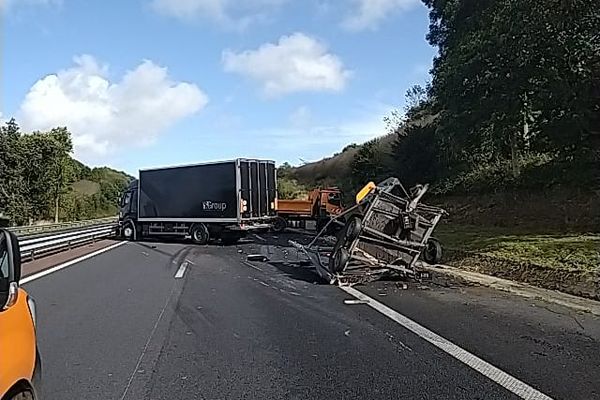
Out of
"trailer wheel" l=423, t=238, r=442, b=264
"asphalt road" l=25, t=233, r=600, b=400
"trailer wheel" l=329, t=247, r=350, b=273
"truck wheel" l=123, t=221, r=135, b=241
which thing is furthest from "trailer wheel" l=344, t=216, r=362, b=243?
"truck wheel" l=123, t=221, r=135, b=241

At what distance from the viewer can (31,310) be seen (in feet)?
14.7

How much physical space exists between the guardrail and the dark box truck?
256 centimetres

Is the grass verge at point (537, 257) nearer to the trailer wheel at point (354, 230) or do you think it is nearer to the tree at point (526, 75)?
the trailer wheel at point (354, 230)

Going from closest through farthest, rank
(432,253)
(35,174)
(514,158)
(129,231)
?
(432,253)
(129,231)
(514,158)
(35,174)

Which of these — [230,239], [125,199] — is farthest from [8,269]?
[125,199]

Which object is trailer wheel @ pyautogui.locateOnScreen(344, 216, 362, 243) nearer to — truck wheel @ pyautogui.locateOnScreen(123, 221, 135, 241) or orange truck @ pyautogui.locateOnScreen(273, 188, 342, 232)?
truck wheel @ pyautogui.locateOnScreen(123, 221, 135, 241)

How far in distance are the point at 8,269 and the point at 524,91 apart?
66.5 ft

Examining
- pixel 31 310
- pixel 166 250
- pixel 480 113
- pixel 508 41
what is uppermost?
pixel 508 41

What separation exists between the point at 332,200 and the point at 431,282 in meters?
25.5

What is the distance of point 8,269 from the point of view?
4.06m

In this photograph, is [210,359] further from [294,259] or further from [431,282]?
[294,259]

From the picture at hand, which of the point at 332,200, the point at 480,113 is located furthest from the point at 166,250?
the point at 332,200

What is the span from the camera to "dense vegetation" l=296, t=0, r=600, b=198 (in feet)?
61.2

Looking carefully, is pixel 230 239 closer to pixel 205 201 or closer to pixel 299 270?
pixel 205 201
